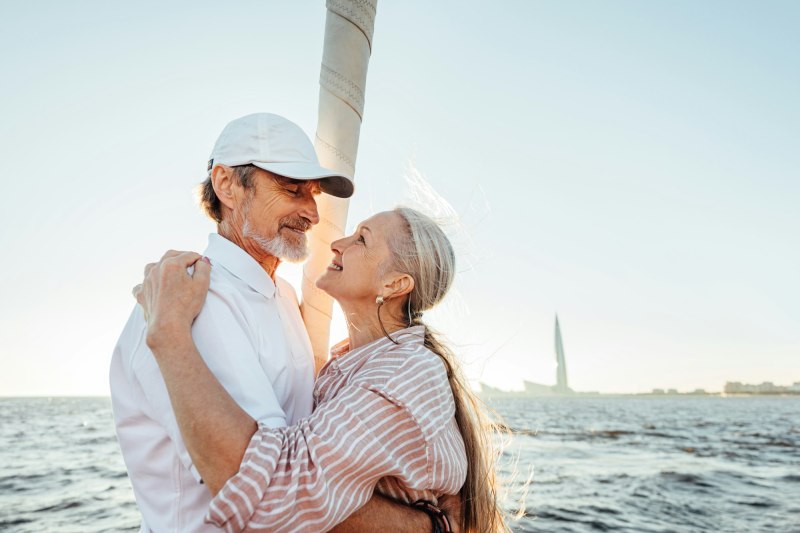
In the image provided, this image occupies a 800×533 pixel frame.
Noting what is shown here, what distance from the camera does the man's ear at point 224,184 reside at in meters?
2.31

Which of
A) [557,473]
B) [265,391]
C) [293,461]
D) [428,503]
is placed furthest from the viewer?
[557,473]

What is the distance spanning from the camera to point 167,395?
1.58 metres

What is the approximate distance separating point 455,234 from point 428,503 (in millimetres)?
1104

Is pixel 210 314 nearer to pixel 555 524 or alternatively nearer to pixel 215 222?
pixel 215 222

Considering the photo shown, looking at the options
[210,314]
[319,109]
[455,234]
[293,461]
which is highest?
[319,109]

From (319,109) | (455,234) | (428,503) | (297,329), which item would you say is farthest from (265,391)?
(319,109)

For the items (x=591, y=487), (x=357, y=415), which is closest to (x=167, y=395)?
(x=357, y=415)

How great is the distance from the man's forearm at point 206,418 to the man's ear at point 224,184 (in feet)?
3.05

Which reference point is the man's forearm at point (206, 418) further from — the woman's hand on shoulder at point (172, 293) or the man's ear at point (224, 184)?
the man's ear at point (224, 184)

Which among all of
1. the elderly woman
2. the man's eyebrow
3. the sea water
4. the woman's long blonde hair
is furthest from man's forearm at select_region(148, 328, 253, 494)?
the sea water

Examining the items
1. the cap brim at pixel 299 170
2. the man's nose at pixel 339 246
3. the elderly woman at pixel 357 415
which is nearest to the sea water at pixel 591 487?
the elderly woman at pixel 357 415

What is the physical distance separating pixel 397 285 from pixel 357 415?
79cm

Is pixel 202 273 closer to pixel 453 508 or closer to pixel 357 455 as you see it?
pixel 357 455

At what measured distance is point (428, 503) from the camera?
1807mm
